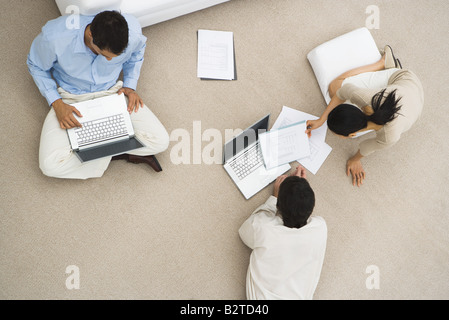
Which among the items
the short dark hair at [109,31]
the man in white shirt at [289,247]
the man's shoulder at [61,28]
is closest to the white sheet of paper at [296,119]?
the man in white shirt at [289,247]

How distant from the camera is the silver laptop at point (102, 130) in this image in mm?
1623

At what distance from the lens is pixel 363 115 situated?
1583 millimetres

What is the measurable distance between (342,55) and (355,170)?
27.5 inches

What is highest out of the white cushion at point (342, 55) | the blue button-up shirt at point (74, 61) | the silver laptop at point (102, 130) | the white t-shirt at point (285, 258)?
the blue button-up shirt at point (74, 61)

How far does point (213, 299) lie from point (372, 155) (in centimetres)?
130

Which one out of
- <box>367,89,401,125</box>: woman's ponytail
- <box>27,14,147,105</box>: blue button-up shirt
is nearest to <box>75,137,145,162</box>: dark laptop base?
<box>27,14,147,105</box>: blue button-up shirt

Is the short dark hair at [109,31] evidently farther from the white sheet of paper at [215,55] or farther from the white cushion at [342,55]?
the white cushion at [342,55]

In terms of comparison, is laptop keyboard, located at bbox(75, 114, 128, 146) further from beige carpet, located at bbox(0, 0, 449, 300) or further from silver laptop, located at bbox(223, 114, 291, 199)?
silver laptop, located at bbox(223, 114, 291, 199)

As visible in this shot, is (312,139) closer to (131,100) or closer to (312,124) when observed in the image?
(312,124)

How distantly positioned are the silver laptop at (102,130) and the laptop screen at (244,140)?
503 millimetres

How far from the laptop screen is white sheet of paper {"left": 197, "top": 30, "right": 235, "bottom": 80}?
0.42 meters

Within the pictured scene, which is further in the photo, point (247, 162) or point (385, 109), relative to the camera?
point (247, 162)

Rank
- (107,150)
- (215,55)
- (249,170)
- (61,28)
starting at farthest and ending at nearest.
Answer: (215,55) → (249,170) → (107,150) → (61,28)

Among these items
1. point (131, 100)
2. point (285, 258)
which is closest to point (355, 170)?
point (285, 258)
